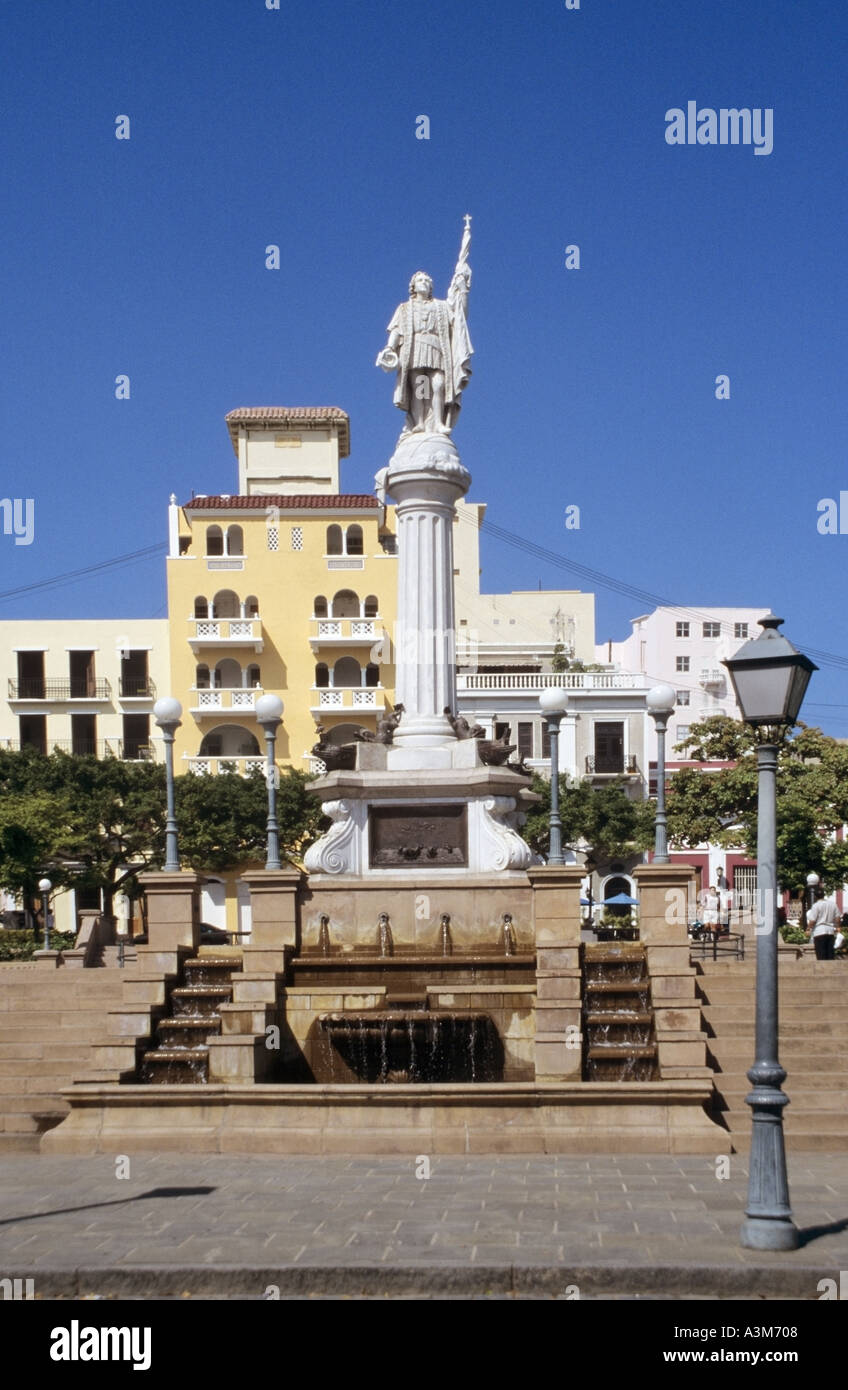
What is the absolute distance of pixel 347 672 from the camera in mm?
58344

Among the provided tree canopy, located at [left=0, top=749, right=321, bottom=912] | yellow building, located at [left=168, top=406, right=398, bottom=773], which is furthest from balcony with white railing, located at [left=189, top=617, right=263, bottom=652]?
tree canopy, located at [left=0, top=749, right=321, bottom=912]

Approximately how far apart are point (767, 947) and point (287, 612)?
48.0m

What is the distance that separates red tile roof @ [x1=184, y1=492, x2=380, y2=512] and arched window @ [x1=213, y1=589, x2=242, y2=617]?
130 inches

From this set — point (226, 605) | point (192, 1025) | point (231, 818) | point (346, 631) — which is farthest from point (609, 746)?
point (192, 1025)

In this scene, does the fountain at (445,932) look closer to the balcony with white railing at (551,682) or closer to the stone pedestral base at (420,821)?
the stone pedestral base at (420,821)

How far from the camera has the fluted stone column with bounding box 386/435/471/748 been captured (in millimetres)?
22484

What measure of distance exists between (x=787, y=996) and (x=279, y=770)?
Answer: 120 feet

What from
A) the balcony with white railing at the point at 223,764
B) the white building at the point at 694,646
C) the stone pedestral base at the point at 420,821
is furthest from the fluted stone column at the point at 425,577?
the white building at the point at 694,646

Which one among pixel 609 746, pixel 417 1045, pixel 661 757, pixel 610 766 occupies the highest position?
pixel 609 746

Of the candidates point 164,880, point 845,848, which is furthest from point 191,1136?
point 845,848

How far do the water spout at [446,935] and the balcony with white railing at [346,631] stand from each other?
37223 millimetres

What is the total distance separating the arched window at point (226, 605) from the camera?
58281 millimetres

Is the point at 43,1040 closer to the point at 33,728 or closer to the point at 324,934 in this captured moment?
the point at 324,934
